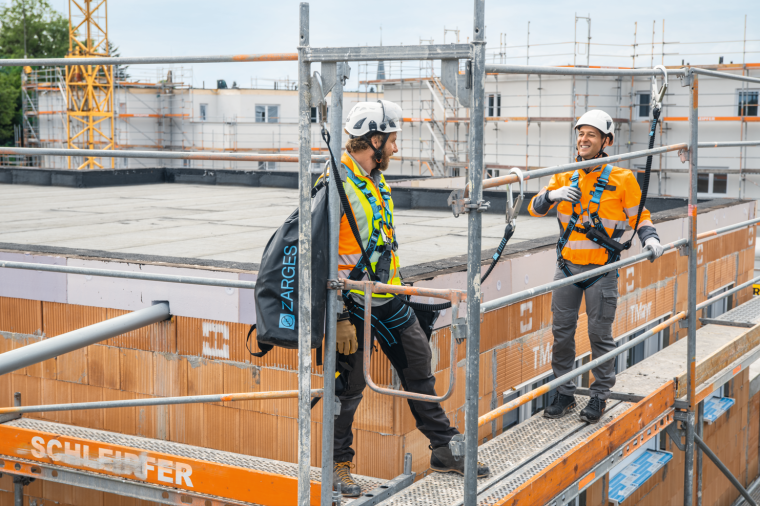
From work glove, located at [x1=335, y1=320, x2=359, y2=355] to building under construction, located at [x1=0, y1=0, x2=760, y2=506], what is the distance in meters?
0.12

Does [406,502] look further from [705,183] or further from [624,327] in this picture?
[705,183]

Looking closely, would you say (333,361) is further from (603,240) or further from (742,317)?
(742,317)

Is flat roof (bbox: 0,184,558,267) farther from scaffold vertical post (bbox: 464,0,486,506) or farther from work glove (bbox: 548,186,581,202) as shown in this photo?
scaffold vertical post (bbox: 464,0,486,506)

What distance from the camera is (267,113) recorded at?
48156mm

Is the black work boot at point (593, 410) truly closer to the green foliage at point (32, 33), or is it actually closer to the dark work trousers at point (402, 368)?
the dark work trousers at point (402, 368)

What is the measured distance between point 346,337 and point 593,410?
2.34 m

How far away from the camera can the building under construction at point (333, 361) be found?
3.81m

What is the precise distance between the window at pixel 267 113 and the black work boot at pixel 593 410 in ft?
144

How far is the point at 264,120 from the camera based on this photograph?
48.2 m

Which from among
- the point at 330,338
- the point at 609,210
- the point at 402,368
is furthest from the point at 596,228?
the point at 330,338

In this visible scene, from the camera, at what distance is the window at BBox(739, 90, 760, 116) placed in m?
33.0

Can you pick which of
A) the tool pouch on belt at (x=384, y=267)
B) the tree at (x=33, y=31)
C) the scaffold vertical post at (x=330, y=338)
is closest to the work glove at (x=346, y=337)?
the scaffold vertical post at (x=330, y=338)

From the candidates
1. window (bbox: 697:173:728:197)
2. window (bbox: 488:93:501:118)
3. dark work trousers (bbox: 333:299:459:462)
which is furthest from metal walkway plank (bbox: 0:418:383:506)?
window (bbox: 488:93:501:118)

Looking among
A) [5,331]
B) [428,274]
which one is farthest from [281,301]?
[5,331]
